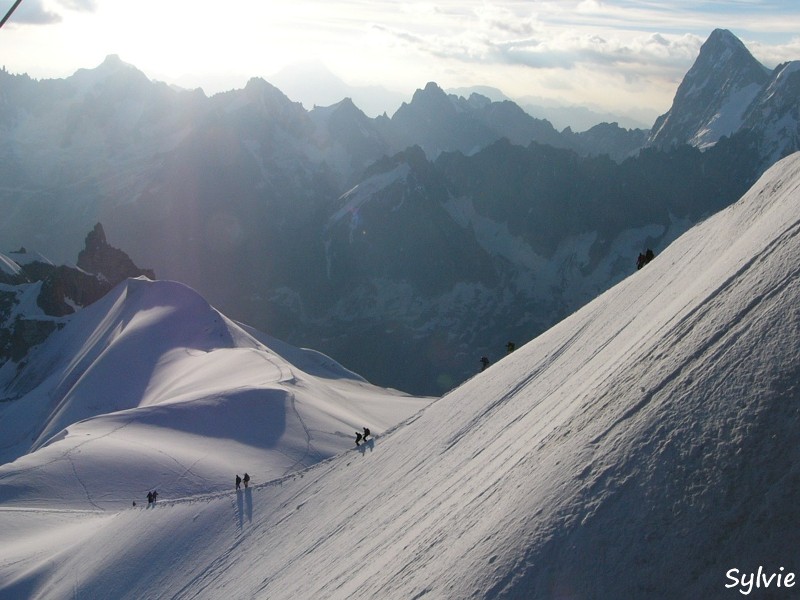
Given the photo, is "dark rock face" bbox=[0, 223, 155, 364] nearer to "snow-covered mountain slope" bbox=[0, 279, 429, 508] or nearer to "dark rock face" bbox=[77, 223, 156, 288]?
"dark rock face" bbox=[77, 223, 156, 288]

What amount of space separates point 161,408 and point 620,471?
4243 cm

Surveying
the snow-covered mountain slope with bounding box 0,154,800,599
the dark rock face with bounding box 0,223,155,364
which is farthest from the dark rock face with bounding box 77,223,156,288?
the snow-covered mountain slope with bounding box 0,154,800,599

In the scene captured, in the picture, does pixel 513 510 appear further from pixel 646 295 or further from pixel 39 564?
pixel 39 564

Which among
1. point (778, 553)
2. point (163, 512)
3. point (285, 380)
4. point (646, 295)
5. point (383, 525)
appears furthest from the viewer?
point (285, 380)

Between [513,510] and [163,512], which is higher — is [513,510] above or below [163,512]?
above

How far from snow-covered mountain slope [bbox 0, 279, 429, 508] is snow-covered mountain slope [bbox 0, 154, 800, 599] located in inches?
527

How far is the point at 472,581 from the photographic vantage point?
12023mm

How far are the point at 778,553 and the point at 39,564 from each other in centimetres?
2877

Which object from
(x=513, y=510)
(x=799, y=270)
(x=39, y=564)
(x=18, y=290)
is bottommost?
(x=39, y=564)

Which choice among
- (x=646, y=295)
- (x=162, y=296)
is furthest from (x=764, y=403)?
(x=162, y=296)

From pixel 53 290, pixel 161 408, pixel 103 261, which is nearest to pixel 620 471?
pixel 161 408

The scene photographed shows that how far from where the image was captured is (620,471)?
12039mm

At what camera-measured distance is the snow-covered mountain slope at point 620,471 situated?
10812 mm

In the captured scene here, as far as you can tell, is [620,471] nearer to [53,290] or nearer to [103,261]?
[53,290]
